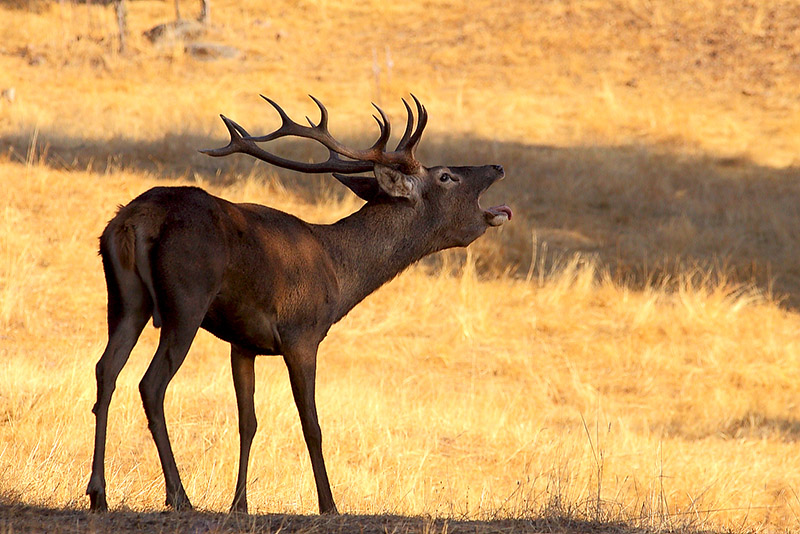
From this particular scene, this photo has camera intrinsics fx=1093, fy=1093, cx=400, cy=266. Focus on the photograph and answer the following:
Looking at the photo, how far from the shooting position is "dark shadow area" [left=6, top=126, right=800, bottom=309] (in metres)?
16.6

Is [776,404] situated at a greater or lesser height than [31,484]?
lesser

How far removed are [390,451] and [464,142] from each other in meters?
12.9

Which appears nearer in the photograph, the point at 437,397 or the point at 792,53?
the point at 437,397

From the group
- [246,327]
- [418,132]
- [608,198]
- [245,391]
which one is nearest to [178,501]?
[246,327]

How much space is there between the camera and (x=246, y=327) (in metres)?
5.89

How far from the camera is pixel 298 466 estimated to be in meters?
8.25

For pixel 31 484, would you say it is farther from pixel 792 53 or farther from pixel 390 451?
pixel 792 53

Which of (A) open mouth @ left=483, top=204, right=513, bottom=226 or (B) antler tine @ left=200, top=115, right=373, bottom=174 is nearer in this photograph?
(B) antler tine @ left=200, top=115, right=373, bottom=174

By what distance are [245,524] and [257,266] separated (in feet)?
4.67

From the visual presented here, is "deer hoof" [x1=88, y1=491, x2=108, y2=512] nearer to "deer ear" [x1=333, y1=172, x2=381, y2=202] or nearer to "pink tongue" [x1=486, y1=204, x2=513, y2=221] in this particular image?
"deer ear" [x1=333, y1=172, x2=381, y2=202]

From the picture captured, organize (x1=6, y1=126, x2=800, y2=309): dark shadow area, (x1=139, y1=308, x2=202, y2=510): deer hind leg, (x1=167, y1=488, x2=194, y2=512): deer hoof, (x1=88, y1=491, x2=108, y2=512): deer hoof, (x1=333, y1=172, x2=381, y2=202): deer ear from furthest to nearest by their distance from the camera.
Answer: (x1=6, y1=126, x2=800, y2=309): dark shadow area → (x1=333, y1=172, x2=381, y2=202): deer ear → (x1=167, y1=488, x2=194, y2=512): deer hoof → (x1=139, y1=308, x2=202, y2=510): deer hind leg → (x1=88, y1=491, x2=108, y2=512): deer hoof

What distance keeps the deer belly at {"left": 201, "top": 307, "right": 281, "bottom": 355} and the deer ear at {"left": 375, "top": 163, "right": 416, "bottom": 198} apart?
1383mm

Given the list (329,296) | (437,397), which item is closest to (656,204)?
(437,397)

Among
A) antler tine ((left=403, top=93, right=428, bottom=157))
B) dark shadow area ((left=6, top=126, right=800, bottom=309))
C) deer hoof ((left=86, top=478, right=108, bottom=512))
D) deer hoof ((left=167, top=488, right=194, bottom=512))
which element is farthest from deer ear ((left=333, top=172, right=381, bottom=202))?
dark shadow area ((left=6, top=126, right=800, bottom=309))
